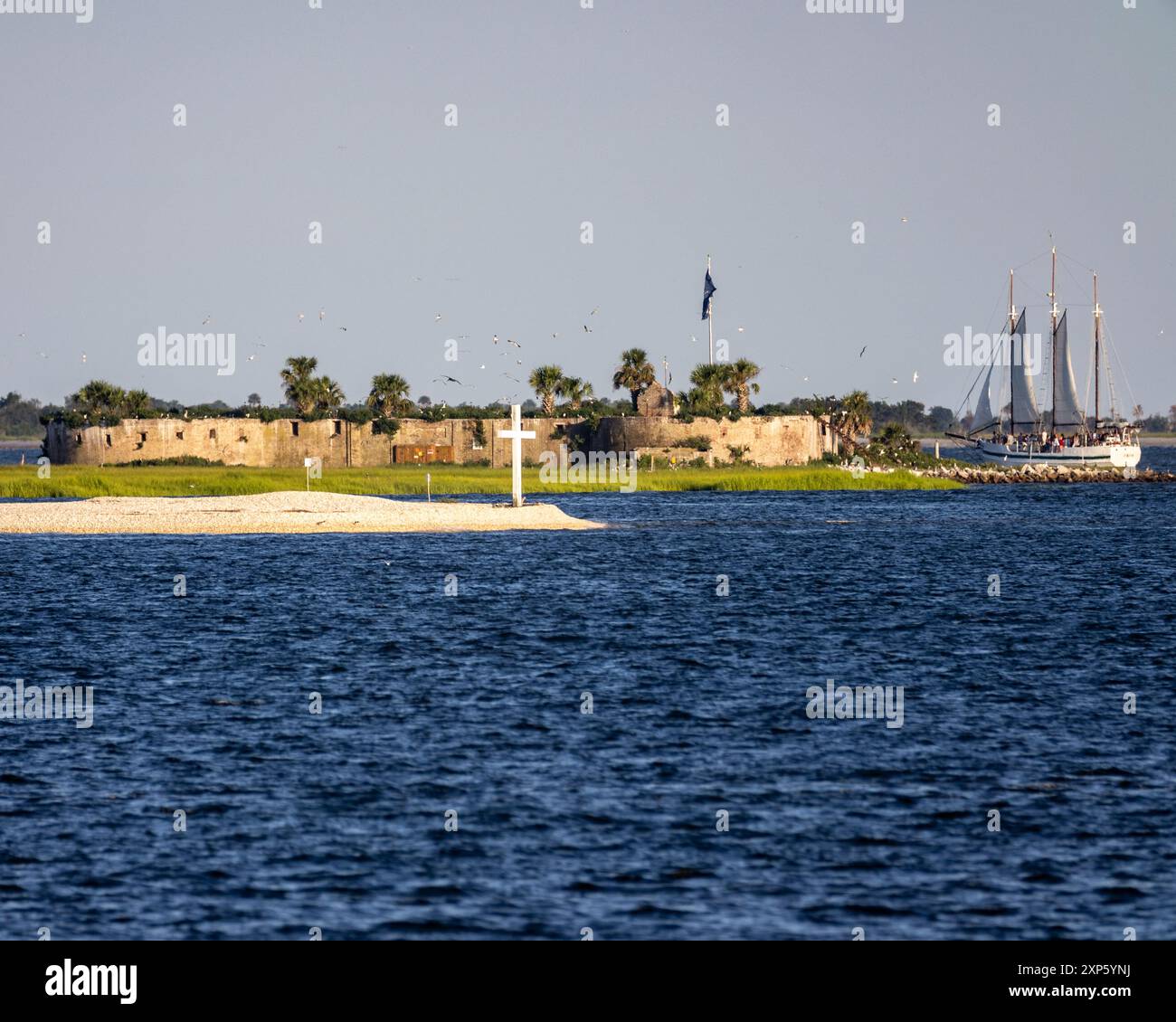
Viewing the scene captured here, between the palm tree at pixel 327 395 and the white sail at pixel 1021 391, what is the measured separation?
81027 millimetres

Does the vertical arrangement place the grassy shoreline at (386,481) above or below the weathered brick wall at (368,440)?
below

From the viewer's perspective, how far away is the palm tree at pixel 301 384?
574 ft

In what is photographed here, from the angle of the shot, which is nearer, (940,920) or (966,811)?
(940,920)

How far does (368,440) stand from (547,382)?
73.5 feet

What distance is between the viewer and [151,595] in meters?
56.4

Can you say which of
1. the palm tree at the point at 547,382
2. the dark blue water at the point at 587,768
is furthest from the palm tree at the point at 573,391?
the dark blue water at the point at 587,768

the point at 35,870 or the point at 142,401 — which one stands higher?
the point at 142,401

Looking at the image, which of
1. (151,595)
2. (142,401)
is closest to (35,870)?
(151,595)

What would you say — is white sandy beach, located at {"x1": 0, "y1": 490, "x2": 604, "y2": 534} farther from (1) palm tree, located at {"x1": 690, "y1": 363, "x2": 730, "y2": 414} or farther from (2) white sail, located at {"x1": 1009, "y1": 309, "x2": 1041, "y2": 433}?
(2) white sail, located at {"x1": 1009, "y1": 309, "x2": 1041, "y2": 433}

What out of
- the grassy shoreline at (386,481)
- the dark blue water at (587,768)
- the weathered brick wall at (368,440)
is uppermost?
the weathered brick wall at (368,440)

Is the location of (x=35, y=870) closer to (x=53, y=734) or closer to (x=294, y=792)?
(x=294, y=792)

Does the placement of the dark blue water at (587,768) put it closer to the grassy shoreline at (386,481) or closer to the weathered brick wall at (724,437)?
the grassy shoreline at (386,481)

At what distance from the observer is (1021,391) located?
197875 millimetres
